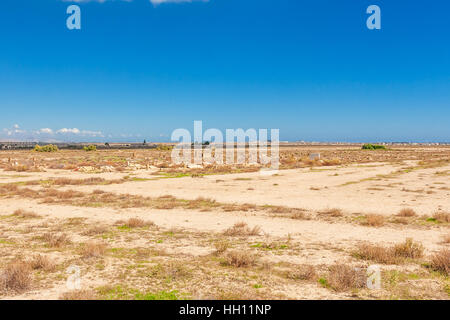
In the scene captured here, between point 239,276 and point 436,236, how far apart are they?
7.47 m

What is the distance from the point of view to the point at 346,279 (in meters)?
6.46

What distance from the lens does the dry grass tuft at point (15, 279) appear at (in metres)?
6.19

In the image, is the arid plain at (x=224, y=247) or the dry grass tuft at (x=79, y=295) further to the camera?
the arid plain at (x=224, y=247)

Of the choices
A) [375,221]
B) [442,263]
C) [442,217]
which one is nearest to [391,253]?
[442,263]

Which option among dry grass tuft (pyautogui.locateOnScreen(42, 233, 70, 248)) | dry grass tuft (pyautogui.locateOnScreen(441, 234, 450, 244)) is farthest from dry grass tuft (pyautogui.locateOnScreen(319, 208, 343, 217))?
dry grass tuft (pyautogui.locateOnScreen(42, 233, 70, 248))

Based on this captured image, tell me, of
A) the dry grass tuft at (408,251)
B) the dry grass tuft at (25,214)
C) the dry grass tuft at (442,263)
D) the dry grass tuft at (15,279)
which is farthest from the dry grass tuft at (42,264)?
the dry grass tuft at (442,263)

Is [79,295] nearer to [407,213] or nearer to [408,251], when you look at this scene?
[408,251]

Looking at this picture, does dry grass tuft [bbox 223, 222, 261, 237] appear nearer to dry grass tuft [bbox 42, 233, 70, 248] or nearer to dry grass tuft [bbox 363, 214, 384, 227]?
dry grass tuft [bbox 363, 214, 384, 227]

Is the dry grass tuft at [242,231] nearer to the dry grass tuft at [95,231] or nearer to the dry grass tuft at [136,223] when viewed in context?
the dry grass tuft at [136,223]

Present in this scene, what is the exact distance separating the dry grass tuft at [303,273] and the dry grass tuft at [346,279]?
360 millimetres

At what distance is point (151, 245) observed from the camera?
9539 millimetres

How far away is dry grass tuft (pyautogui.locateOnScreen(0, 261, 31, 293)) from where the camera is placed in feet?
20.3

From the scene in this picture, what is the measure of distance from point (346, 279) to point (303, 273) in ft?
3.12
